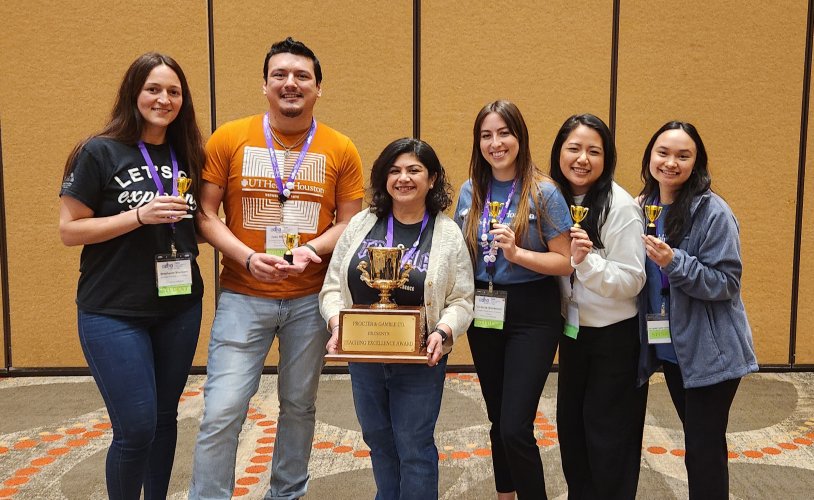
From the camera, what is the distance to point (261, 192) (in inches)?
87.9

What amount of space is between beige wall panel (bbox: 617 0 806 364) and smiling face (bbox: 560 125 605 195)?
2.39 meters

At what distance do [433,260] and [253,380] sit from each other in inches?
30.9

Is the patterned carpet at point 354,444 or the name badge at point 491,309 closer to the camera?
the name badge at point 491,309

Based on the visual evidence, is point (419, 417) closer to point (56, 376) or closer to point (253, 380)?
point (253, 380)

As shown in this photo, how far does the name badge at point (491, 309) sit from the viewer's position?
211 cm

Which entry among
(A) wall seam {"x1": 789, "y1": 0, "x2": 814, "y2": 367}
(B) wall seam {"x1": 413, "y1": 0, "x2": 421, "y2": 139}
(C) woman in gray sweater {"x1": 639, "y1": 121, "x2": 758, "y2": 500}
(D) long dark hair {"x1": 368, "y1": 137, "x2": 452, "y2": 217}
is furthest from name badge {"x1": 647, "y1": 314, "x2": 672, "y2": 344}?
(A) wall seam {"x1": 789, "y1": 0, "x2": 814, "y2": 367}

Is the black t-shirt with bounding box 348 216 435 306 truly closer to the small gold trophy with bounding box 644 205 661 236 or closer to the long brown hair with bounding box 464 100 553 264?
the long brown hair with bounding box 464 100 553 264

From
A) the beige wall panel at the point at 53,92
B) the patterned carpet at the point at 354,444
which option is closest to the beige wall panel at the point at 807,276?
the patterned carpet at the point at 354,444

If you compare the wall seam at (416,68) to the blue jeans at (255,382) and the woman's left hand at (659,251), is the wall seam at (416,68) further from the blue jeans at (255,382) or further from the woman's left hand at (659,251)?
the woman's left hand at (659,251)

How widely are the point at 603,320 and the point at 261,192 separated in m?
1.27

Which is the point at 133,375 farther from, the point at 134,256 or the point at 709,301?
the point at 709,301

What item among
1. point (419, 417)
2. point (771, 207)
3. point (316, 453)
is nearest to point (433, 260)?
point (419, 417)

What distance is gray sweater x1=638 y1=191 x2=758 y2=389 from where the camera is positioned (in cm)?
195

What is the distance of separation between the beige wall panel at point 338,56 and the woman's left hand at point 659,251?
2.69 metres
